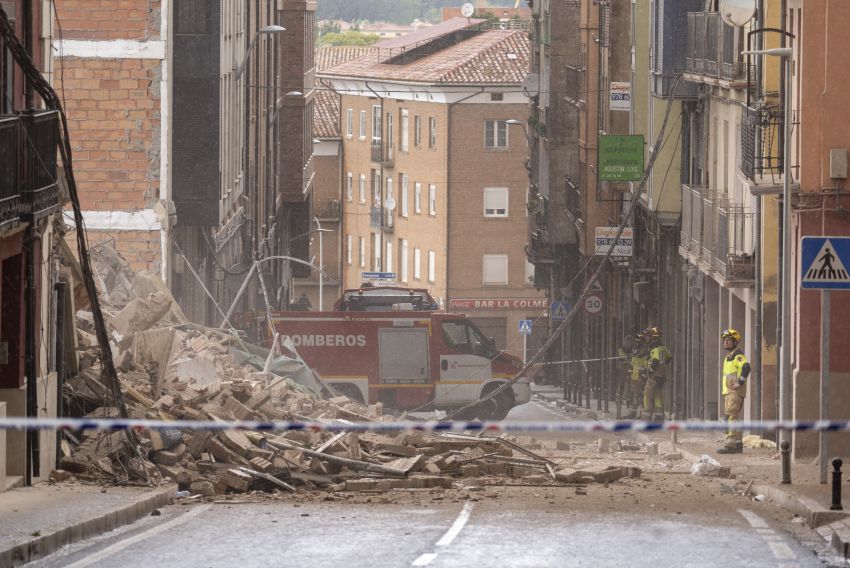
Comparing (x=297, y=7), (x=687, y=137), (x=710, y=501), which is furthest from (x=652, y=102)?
(x=297, y=7)

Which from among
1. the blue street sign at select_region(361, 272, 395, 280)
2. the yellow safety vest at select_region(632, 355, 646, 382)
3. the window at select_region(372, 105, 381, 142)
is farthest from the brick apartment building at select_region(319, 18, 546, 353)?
the yellow safety vest at select_region(632, 355, 646, 382)

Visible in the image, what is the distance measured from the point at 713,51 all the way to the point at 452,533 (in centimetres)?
2446

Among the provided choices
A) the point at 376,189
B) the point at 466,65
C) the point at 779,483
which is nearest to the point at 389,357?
the point at 779,483

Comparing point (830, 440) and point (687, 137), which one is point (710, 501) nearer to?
point (830, 440)

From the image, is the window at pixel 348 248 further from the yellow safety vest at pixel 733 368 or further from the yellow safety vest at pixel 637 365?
the yellow safety vest at pixel 733 368

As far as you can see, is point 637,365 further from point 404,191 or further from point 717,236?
point 404,191

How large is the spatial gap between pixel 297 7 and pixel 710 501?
65.2 meters

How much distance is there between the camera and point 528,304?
277 ft

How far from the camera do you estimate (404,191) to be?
298 feet

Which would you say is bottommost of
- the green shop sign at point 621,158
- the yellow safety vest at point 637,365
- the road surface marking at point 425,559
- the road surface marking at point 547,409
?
the road surface marking at point 547,409

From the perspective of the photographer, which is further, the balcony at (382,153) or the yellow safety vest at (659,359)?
→ the balcony at (382,153)

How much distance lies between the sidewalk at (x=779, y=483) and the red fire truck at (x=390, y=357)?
32.0ft

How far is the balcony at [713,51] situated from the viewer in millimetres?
34125

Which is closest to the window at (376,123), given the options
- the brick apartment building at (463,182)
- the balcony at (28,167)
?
the brick apartment building at (463,182)
